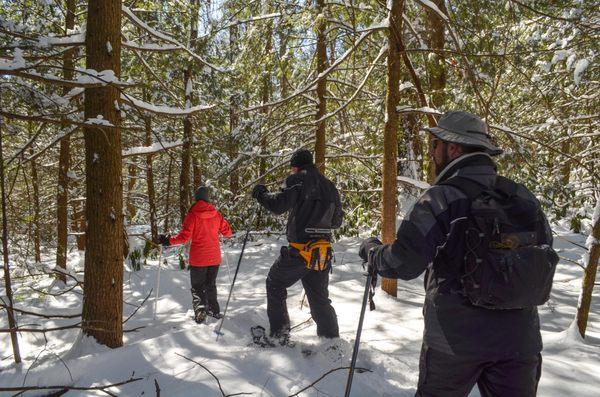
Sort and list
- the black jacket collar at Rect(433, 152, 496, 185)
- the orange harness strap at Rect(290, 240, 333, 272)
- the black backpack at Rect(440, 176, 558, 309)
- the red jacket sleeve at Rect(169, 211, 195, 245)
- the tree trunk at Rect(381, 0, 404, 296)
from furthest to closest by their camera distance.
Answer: the tree trunk at Rect(381, 0, 404, 296), the red jacket sleeve at Rect(169, 211, 195, 245), the orange harness strap at Rect(290, 240, 333, 272), the black jacket collar at Rect(433, 152, 496, 185), the black backpack at Rect(440, 176, 558, 309)

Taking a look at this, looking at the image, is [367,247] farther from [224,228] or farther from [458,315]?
[224,228]

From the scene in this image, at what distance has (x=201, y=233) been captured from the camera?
6.54 metres

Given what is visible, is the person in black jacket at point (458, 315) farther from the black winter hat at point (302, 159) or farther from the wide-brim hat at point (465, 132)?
the black winter hat at point (302, 159)

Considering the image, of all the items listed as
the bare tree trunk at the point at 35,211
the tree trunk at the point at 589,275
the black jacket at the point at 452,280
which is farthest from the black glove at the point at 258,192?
the tree trunk at the point at 589,275

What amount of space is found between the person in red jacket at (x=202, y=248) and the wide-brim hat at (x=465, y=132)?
4611 mm

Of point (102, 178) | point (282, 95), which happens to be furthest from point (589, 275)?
point (282, 95)

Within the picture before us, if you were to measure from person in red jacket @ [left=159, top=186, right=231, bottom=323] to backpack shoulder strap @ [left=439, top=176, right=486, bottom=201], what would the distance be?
4746 millimetres

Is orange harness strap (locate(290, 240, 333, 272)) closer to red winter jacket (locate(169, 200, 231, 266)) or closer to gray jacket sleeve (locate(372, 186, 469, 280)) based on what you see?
gray jacket sleeve (locate(372, 186, 469, 280))

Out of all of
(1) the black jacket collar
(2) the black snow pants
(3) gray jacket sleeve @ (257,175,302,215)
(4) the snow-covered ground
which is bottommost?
(4) the snow-covered ground

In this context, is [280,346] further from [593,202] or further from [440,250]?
[593,202]

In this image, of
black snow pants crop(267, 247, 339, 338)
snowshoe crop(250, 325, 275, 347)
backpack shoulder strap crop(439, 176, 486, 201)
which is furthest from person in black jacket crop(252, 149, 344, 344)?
backpack shoulder strap crop(439, 176, 486, 201)

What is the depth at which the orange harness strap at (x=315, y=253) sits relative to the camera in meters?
4.64

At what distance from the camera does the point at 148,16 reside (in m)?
10.5

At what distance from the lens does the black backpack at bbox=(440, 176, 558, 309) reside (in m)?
2.16
